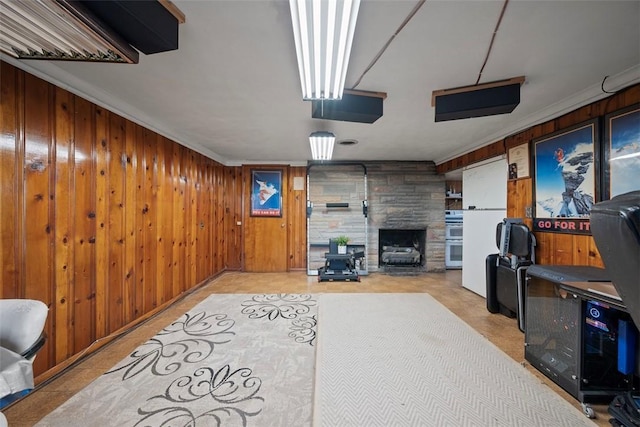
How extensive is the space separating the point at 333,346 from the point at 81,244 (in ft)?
8.04

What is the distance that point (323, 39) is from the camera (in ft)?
4.36

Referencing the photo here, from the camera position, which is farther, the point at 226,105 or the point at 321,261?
the point at 321,261

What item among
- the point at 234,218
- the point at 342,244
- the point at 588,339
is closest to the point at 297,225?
the point at 342,244

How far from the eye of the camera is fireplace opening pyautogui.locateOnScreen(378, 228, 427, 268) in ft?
17.8

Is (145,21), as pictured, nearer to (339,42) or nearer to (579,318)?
(339,42)

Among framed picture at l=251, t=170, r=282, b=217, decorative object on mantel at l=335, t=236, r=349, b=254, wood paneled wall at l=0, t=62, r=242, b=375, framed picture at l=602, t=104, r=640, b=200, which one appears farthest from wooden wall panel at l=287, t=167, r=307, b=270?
framed picture at l=602, t=104, r=640, b=200

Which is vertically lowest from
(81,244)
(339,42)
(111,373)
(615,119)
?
(111,373)

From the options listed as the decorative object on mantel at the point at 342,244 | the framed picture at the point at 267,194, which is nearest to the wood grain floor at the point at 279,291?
the decorative object on mantel at the point at 342,244

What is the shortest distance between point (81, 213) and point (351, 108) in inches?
102

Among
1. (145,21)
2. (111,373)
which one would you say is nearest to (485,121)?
(145,21)

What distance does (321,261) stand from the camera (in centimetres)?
553

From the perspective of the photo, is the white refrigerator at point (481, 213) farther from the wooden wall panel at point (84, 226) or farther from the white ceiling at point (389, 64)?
the wooden wall panel at point (84, 226)

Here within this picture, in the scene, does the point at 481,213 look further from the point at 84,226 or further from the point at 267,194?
the point at 84,226

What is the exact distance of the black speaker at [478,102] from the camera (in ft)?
6.98
